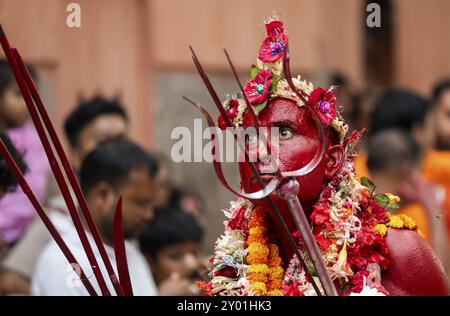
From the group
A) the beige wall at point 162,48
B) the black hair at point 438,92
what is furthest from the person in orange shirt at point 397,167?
the beige wall at point 162,48

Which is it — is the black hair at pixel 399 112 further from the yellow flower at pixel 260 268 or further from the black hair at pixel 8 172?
the yellow flower at pixel 260 268

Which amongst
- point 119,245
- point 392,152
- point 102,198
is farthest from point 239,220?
point 392,152

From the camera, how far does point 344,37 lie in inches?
387

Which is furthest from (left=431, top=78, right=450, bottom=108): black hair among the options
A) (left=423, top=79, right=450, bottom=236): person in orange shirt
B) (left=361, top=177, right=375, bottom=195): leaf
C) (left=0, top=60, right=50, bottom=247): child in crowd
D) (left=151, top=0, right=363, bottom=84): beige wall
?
(left=361, top=177, right=375, bottom=195): leaf

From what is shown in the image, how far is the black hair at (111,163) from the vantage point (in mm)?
5180

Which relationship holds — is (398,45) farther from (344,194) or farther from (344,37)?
(344,194)

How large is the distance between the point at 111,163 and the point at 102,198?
0.19m

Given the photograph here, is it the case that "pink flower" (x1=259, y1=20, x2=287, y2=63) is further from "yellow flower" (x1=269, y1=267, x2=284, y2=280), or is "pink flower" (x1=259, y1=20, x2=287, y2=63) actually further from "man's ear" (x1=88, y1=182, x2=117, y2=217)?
"man's ear" (x1=88, y1=182, x2=117, y2=217)

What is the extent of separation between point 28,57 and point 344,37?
3.49m

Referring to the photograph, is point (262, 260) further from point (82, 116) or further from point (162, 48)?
point (162, 48)

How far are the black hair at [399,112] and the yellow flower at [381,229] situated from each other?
369cm

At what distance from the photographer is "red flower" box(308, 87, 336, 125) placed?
3311 millimetres

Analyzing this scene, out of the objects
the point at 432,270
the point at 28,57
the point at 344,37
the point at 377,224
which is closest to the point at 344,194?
the point at 377,224

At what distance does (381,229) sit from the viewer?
3.37 metres
